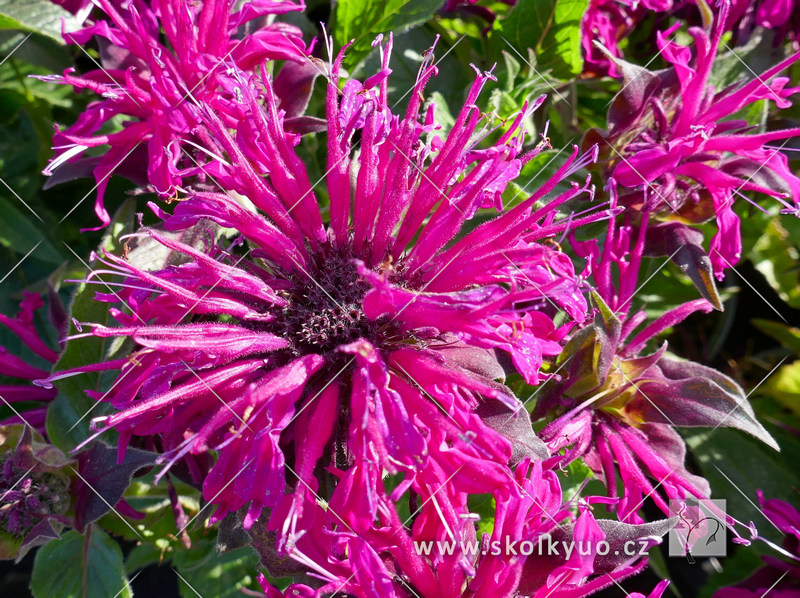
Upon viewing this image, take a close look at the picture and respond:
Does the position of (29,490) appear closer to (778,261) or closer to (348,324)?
(348,324)

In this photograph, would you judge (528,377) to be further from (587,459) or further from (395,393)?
(587,459)

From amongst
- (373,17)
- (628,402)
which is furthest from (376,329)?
(373,17)

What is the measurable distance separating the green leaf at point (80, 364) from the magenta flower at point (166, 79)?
6cm

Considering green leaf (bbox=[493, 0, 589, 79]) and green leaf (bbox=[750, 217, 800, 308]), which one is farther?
green leaf (bbox=[750, 217, 800, 308])

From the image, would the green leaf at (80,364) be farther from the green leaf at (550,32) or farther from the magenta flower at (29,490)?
the green leaf at (550,32)

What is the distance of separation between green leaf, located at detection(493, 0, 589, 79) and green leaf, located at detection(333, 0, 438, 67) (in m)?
0.14

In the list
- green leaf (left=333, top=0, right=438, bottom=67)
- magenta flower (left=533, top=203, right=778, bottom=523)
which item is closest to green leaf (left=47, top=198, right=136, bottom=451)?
green leaf (left=333, top=0, right=438, bottom=67)

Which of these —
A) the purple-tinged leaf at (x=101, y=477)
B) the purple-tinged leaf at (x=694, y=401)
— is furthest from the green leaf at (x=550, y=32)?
the purple-tinged leaf at (x=101, y=477)

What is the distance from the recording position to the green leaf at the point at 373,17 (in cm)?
90

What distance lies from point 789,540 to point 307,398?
0.77m

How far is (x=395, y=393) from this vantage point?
59 centimetres

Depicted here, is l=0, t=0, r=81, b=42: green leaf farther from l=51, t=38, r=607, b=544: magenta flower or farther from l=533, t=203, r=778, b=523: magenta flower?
l=533, t=203, r=778, b=523: magenta flower

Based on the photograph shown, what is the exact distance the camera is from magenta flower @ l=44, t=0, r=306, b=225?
2.42 ft

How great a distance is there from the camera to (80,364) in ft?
2.70
